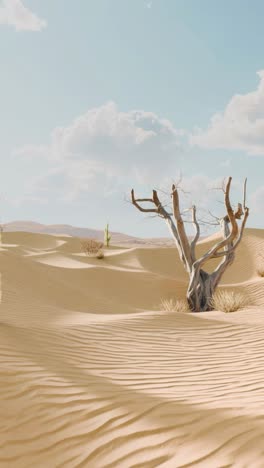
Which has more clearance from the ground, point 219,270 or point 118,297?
point 219,270

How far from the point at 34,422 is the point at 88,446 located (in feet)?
1.95

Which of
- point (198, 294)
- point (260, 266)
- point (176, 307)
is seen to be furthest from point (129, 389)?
point (260, 266)

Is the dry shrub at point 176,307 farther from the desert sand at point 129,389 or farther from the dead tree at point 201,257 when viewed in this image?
the desert sand at point 129,389

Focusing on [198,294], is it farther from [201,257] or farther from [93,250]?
[93,250]

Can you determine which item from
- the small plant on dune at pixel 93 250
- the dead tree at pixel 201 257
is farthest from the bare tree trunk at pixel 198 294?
the small plant on dune at pixel 93 250

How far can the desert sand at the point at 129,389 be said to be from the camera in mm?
3309

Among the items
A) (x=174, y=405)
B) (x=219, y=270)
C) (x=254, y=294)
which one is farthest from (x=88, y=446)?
(x=254, y=294)

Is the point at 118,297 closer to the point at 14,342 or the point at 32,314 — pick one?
the point at 32,314

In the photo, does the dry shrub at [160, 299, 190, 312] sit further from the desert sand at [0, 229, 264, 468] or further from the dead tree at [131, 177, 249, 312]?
the desert sand at [0, 229, 264, 468]

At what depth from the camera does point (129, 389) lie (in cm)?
448

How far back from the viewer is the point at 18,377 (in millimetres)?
4531

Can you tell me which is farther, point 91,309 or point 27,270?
point 27,270

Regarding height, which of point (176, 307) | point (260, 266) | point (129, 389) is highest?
point (129, 389)

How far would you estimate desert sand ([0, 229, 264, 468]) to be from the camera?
3.31 meters
